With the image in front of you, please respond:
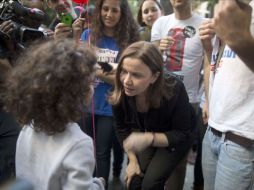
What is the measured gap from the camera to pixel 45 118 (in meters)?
1.36

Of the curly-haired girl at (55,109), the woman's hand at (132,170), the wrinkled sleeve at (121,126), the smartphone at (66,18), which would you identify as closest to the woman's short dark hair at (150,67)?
the wrinkled sleeve at (121,126)

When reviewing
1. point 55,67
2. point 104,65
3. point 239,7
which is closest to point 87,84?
point 55,67

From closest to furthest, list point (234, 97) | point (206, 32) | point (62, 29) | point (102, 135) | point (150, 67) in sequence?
point (234, 97), point (206, 32), point (150, 67), point (62, 29), point (102, 135)

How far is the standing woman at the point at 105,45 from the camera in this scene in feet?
8.79

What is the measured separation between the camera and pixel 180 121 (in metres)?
2.18

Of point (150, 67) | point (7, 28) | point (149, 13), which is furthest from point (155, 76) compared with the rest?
point (149, 13)

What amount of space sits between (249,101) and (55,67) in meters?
0.90

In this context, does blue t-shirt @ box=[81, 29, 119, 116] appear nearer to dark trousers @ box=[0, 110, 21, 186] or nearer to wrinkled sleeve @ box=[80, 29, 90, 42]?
wrinkled sleeve @ box=[80, 29, 90, 42]

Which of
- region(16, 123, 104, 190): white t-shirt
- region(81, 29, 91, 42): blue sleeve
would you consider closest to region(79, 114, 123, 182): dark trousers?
region(81, 29, 91, 42): blue sleeve

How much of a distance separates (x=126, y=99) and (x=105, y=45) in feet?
2.30

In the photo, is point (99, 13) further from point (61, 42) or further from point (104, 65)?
point (61, 42)

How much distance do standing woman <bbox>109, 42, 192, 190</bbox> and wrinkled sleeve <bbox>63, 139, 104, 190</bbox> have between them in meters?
0.77

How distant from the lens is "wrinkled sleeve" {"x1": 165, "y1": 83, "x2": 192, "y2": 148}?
2.16 m

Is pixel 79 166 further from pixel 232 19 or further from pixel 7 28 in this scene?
pixel 7 28
